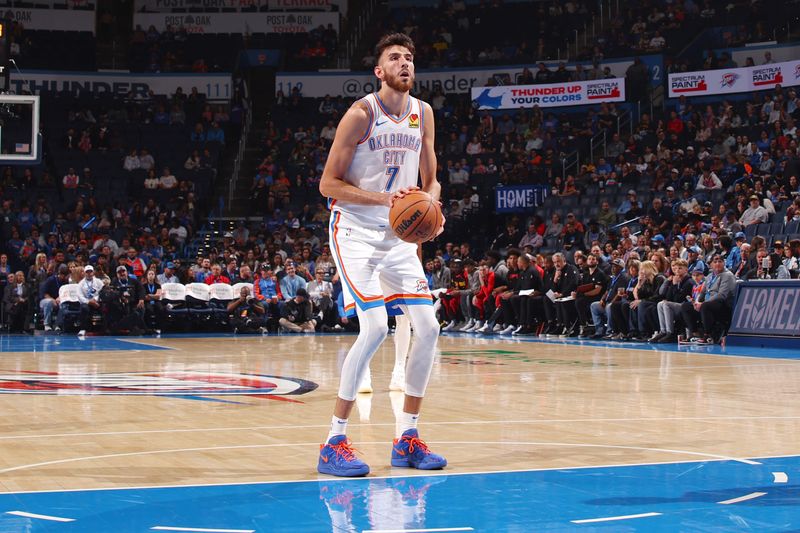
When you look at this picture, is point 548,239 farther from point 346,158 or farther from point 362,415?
point 346,158

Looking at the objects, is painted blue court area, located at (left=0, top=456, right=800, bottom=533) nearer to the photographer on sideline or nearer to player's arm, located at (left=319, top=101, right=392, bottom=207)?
player's arm, located at (left=319, top=101, right=392, bottom=207)

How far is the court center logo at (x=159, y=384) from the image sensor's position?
29.6ft

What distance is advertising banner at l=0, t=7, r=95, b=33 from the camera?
3400 cm

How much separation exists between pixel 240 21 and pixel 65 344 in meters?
21.2

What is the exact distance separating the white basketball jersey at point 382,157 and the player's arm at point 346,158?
0.16 feet

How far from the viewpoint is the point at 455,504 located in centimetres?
439

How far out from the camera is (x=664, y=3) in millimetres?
32750

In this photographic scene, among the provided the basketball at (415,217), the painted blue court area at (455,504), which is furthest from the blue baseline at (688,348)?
the basketball at (415,217)

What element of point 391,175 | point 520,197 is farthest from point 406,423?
point 520,197

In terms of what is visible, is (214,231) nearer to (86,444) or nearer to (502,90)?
(502,90)

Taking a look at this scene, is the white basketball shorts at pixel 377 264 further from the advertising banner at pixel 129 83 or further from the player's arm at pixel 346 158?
the advertising banner at pixel 129 83

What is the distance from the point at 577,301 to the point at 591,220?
14.7 ft

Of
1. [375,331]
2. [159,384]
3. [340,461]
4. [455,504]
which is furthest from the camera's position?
[159,384]

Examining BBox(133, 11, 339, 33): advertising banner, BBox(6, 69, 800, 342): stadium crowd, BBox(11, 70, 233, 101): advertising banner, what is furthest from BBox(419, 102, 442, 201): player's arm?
BBox(133, 11, 339, 33): advertising banner
